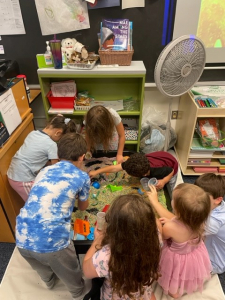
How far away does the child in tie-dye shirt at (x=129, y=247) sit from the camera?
874mm

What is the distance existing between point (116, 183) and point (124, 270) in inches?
42.8

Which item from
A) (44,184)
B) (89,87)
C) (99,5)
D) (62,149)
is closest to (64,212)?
(44,184)

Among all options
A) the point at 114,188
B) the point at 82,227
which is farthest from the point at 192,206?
the point at 114,188

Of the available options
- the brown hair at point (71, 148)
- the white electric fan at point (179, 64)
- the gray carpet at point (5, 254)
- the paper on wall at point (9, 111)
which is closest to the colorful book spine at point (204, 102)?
the white electric fan at point (179, 64)

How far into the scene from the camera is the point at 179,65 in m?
1.68

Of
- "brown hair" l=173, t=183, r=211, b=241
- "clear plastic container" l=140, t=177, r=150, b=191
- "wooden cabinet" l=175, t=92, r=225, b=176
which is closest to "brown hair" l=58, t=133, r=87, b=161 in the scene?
"brown hair" l=173, t=183, r=211, b=241

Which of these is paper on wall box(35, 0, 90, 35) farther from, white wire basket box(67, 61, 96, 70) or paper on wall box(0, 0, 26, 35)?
white wire basket box(67, 61, 96, 70)

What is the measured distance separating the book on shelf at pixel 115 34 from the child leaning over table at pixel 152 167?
982 mm

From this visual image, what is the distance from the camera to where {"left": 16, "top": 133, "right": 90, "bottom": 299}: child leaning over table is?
105cm

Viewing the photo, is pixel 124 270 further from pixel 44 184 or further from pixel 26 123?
pixel 26 123

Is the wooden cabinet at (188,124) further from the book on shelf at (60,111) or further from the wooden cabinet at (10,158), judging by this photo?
the wooden cabinet at (10,158)

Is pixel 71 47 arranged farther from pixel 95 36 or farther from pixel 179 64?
pixel 179 64

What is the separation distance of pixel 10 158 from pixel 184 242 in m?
1.26

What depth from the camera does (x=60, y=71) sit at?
191cm
